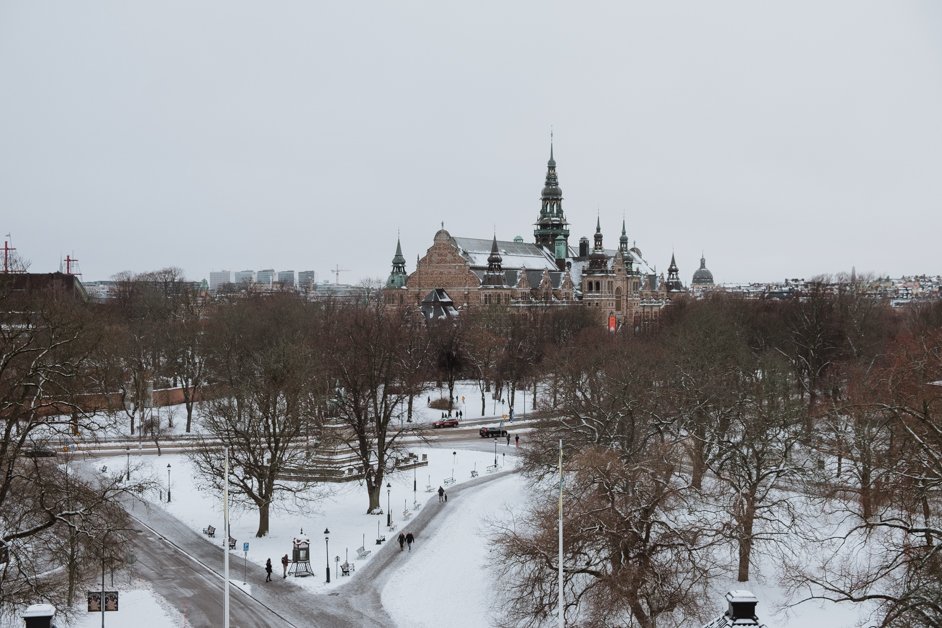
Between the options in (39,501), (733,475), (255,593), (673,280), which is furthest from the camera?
(673,280)

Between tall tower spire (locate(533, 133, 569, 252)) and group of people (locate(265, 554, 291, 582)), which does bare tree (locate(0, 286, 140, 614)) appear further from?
tall tower spire (locate(533, 133, 569, 252))

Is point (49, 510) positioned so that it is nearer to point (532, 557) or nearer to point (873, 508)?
point (532, 557)

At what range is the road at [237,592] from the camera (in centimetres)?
2703

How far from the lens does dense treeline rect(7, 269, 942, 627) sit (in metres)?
23.5

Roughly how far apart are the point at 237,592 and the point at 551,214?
111249 mm

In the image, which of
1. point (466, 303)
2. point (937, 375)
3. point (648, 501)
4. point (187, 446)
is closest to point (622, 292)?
point (466, 303)

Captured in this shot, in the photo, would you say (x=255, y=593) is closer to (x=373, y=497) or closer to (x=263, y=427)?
(x=373, y=497)

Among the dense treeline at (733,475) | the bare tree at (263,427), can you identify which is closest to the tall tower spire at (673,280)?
the dense treeline at (733,475)

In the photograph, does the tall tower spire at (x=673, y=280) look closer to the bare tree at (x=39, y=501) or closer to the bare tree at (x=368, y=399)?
the bare tree at (x=368, y=399)

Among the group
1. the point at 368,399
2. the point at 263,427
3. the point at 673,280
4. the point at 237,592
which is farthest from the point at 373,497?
the point at 673,280

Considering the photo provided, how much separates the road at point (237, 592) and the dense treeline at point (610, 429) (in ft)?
10.6

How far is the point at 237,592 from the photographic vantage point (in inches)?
1161

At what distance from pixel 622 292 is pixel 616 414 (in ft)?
298

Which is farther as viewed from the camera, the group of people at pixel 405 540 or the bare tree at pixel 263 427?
the bare tree at pixel 263 427
